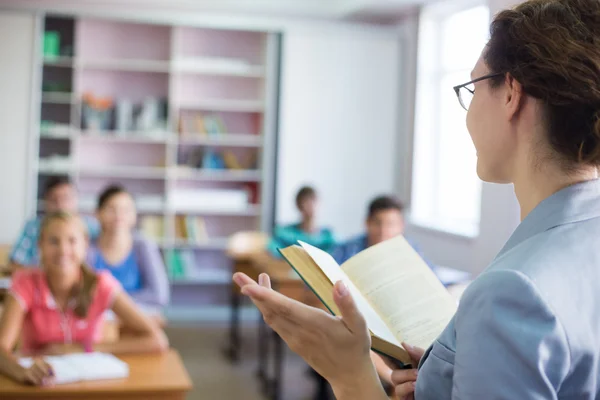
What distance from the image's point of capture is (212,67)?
6.99m

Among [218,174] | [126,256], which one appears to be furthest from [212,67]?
[126,256]

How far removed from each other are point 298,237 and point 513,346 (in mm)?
5062

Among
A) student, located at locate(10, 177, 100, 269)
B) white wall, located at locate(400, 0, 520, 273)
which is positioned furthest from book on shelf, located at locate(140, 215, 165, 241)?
white wall, located at locate(400, 0, 520, 273)

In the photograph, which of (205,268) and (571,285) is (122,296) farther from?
(205,268)

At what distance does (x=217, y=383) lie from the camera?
5090 mm

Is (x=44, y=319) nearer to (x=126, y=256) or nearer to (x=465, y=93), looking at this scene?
(x=126, y=256)

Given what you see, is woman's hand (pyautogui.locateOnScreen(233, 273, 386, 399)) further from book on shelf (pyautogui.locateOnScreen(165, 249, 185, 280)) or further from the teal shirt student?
book on shelf (pyautogui.locateOnScreen(165, 249, 185, 280))

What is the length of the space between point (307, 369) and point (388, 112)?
2718 millimetres

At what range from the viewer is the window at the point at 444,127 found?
20.1ft

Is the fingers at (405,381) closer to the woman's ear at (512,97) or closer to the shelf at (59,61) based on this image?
the woman's ear at (512,97)

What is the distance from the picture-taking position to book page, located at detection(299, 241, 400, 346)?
1.12 m

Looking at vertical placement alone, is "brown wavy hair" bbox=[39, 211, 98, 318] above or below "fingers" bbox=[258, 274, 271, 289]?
below

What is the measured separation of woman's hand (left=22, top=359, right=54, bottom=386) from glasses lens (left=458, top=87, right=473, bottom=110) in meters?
1.75

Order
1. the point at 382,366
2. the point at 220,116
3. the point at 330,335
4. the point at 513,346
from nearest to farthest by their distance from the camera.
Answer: the point at 513,346 → the point at 330,335 → the point at 382,366 → the point at 220,116
